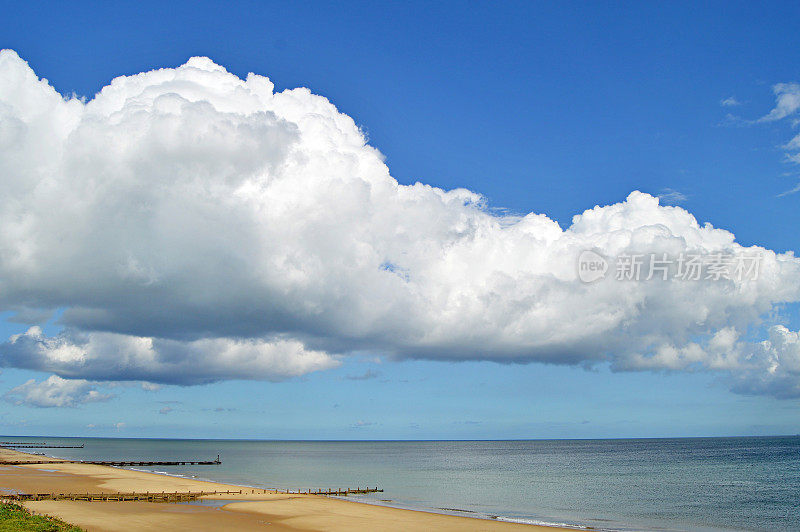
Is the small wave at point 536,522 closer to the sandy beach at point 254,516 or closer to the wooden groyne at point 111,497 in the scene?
the sandy beach at point 254,516

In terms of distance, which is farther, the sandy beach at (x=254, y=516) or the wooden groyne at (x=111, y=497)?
the wooden groyne at (x=111, y=497)

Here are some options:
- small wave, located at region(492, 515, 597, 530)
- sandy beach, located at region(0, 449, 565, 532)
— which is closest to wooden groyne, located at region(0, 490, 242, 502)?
sandy beach, located at region(0, 449, 565, 532)

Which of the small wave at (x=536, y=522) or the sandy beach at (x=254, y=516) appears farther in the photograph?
the small wave at (x=536, y=522)

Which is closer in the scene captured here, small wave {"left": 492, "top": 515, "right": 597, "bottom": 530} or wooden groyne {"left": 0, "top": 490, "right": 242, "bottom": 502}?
small wave {"left": 492, "top": 515, "right": 597, "bottom": 530}

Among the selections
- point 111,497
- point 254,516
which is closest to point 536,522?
point 254,516

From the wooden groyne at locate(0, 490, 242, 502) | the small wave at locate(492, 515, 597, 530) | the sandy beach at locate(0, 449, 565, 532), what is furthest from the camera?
the wooden groyne at locate(0, 490, 242, 502)

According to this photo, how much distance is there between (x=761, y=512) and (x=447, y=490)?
3981 centimetres

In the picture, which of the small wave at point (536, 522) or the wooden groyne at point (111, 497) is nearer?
the small wave at point (536, 522)

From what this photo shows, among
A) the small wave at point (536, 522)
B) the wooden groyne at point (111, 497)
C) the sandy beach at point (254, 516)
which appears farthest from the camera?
the wooden groyne at point (111, 497)

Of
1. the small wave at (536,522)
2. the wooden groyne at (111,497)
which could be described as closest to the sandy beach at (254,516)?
the wooden groyne at (111,497)

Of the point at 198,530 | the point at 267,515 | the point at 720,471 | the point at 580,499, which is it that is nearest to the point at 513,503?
the point at 580,499

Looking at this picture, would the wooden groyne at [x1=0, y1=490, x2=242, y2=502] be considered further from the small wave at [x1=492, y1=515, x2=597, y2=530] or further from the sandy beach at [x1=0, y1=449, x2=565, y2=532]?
the small wave at [x1=492, y1=515, x2=597, y2=530]

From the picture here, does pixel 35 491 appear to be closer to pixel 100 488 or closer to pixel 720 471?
pixel 100 488

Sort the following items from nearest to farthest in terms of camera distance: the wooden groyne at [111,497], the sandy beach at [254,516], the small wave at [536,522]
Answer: the sandy beach at [254,516], the small wave at [536,522], the wooden groyne at [111,497]
